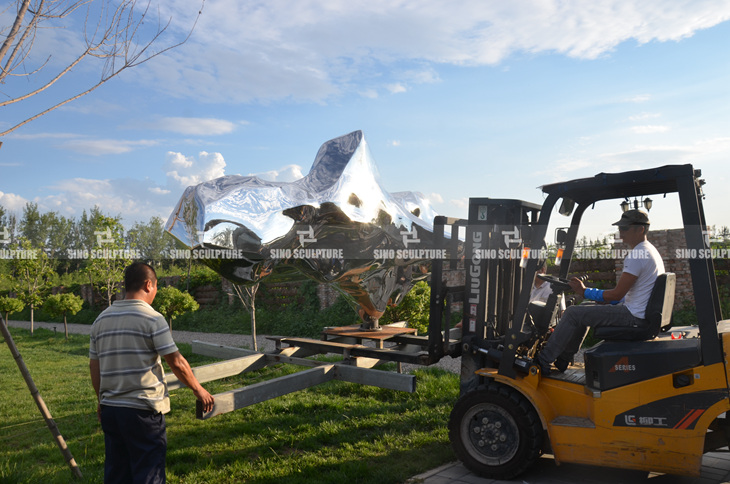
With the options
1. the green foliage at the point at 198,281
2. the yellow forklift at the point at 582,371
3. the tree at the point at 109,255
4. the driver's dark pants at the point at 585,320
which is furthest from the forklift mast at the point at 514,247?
the green foliage at the point at 198,281

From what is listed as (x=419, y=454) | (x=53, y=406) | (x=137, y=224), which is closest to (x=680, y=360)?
(x=419, y=454)

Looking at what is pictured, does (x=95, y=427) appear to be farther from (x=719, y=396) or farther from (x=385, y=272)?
(x=719, y=396)

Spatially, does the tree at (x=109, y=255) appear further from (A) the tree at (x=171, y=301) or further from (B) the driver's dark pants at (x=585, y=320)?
(B) the driver's dark pants at (x=585, y=320)

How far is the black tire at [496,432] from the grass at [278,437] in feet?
1.49

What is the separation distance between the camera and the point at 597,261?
13.6m

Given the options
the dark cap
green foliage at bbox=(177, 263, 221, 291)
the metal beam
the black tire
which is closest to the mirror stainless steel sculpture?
the metal beam

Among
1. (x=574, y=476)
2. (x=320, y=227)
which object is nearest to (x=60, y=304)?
(x=320, y=227)

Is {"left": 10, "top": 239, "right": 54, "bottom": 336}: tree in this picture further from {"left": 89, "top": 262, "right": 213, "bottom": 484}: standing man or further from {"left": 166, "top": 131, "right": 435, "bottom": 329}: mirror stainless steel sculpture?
{"left": 89, "top": 262, "right": 213, "bottom": 484}: standing man

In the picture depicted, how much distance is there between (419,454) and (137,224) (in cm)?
5518

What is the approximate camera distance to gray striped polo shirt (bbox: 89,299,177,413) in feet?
11.6

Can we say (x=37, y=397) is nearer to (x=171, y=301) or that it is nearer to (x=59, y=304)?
(x=171, y=301)

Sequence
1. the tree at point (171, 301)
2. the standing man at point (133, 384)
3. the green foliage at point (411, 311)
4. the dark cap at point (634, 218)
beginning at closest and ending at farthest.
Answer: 1. the standing man at point (133, 384)
2. the dark cap at point (634, 218)
3. the green foliage at point (411, 311)
4. the tree at point (171, 301)

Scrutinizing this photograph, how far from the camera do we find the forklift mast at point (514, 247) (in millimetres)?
4745

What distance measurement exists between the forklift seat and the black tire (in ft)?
3.09
